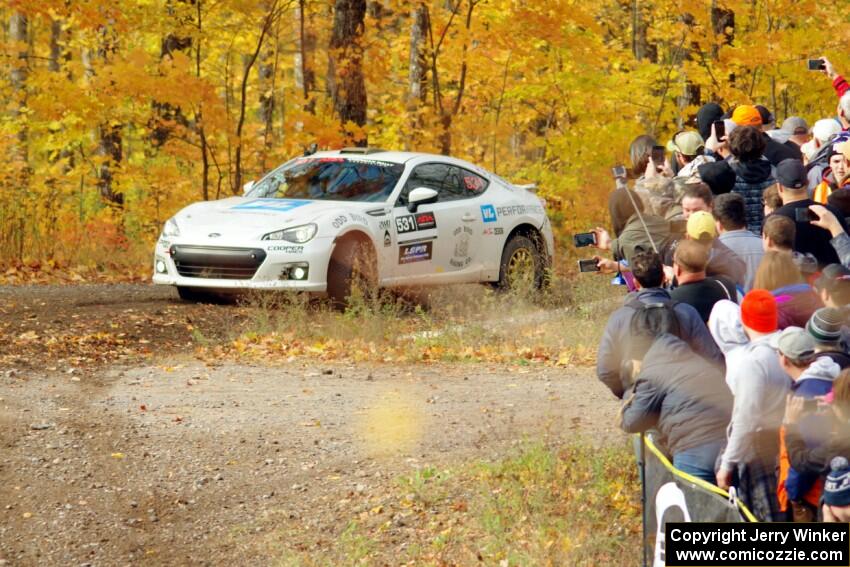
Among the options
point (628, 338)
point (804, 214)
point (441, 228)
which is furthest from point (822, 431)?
point (441, 228)

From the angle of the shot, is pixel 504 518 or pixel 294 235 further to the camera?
pixel 294 235

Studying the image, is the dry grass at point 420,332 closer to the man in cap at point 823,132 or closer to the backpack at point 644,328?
the man in cap at point 823,132

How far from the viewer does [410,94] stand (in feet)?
69.7

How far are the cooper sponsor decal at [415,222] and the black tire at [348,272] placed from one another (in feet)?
2.01

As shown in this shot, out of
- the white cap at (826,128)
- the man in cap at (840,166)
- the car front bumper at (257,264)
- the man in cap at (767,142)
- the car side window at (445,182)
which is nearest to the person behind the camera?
the man in cap at (840,166)

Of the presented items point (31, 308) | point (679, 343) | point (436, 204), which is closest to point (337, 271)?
point (436, 204)

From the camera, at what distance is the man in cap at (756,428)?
5352mm

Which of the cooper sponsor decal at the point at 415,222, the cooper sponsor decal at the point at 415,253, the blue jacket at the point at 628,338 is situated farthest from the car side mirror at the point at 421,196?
the blue jacket at the point at 628,338

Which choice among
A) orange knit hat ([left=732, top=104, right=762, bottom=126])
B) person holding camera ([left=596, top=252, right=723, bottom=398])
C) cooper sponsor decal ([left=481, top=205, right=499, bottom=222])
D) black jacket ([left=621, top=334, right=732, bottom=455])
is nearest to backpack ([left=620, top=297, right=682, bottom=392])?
person holding camera ([left=596, top=252, right=723, bottom=398])

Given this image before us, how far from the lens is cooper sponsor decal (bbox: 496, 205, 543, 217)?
49.3 ft

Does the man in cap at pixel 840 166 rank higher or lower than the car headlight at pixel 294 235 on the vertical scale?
higher

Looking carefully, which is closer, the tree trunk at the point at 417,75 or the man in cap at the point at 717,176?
the man in cap at the point at 717,176

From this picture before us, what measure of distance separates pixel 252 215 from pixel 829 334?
846cm

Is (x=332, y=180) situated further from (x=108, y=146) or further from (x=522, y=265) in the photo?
(x=108, y=146)
